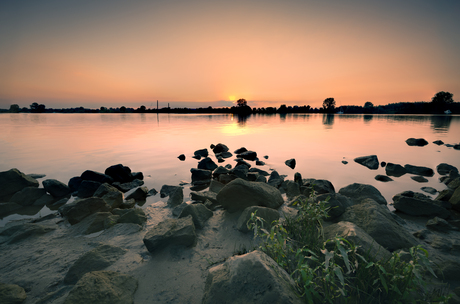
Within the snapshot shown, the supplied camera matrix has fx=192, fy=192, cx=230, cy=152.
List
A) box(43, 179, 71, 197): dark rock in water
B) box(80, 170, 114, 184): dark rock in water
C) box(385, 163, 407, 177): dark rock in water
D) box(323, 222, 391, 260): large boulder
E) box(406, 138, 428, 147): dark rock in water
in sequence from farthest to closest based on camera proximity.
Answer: box(406, 138, 428, 147): dark rock in water < box(385, 163, 407, 177): dark rock in water < box(80, 170, 114, 184): dark rock in water < box(43, 179, 71, 197): dark rock in water < box(323, 222, 391, 260): large boulder

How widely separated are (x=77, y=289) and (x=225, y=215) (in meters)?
3.43

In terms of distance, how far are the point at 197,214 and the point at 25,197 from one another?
6666 mm

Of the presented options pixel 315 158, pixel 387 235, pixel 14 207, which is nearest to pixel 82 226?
pixel 14 207

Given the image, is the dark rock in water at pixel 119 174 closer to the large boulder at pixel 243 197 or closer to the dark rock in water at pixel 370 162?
the large boulder at pixel 243 197

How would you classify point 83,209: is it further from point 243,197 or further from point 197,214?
point 243,197

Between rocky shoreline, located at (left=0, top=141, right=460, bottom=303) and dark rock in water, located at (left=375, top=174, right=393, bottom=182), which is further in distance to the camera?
dark rock in water, located at (left=375, top=174, right=393, bottom=182)

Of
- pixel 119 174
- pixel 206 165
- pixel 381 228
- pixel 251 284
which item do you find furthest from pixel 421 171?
pixel 119 174

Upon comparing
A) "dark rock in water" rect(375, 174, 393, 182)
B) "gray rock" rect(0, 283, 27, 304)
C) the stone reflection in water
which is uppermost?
the stone reflection in water

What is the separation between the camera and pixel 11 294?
2730 millimetres

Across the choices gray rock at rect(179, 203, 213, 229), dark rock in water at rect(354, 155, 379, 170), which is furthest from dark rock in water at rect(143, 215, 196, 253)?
dark rock in water at rect(354, 155, 379, 170)

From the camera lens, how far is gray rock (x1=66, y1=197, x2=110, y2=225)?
541cm

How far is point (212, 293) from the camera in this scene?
7.94ft

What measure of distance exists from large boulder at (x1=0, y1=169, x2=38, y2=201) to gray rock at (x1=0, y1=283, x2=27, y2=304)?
250 inches

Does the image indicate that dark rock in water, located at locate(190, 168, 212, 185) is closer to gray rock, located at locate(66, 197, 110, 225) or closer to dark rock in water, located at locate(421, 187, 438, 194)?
gray rock, located at locate(66, 197, 110, 225)
